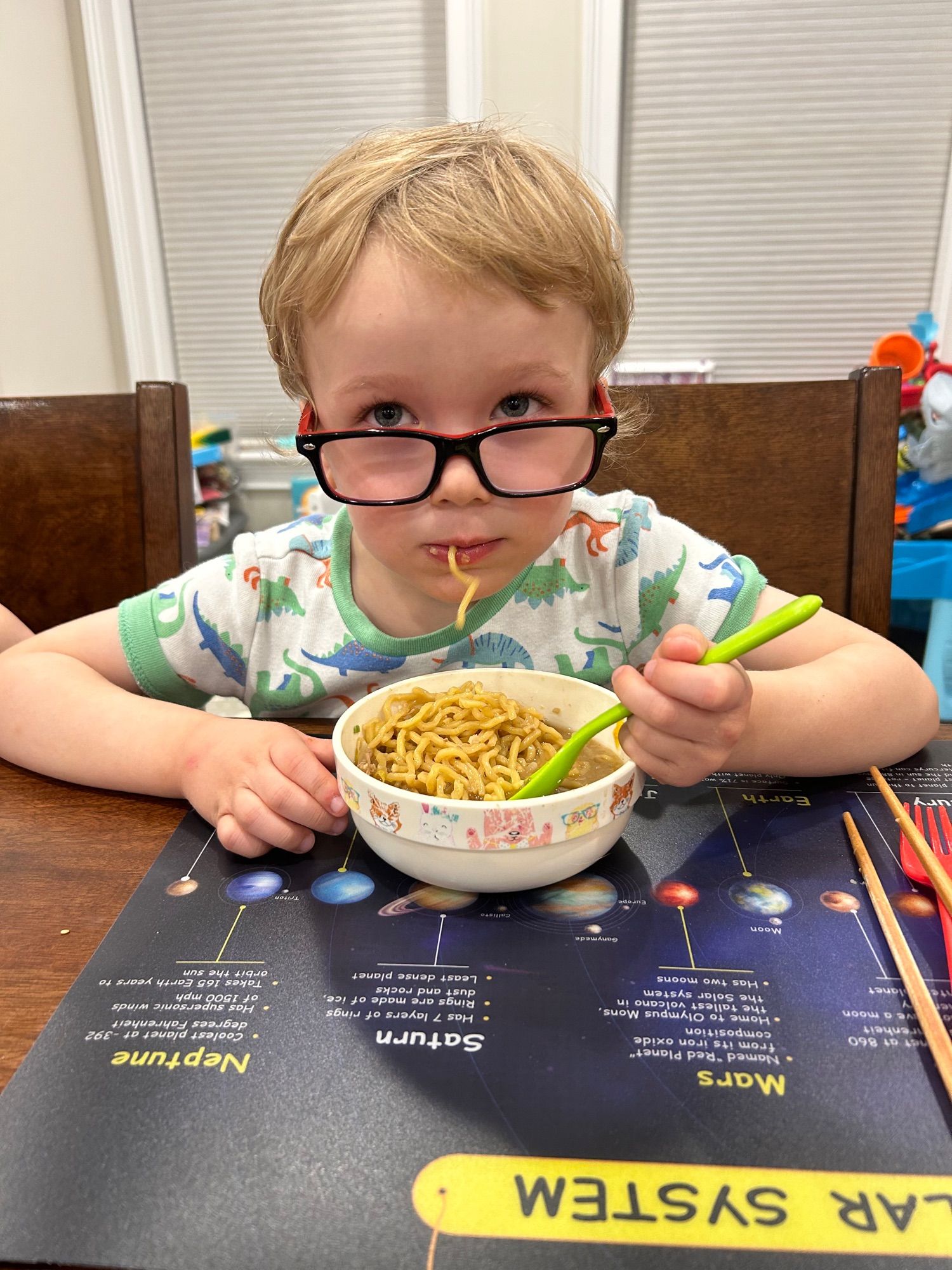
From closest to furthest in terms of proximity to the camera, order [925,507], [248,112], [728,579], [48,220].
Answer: [728,579]
[925,507]
[48,220]
[248,112]

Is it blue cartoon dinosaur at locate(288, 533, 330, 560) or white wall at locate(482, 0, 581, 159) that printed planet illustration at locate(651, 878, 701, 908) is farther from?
white wall at locate(482, 0, 581, 159)

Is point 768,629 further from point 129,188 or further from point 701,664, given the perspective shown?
point 129,188

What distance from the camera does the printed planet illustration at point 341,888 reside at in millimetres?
600

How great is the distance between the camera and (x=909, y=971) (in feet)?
1.66

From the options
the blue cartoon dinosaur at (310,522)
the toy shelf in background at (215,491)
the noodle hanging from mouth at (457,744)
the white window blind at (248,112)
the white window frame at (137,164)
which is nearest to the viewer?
the noodle hanging from mouth at (457,744)

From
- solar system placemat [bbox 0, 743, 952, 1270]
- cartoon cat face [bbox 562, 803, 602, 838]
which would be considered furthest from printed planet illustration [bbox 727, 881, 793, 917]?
cartoon cat face [bbox 562, 803, 602, 838]

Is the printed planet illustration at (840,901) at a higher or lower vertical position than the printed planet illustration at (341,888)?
higher

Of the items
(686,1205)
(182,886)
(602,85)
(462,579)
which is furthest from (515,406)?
(602,85)

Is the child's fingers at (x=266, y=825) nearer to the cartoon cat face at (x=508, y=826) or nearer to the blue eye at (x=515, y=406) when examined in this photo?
the cartoon cat face at (x=508, y=826)

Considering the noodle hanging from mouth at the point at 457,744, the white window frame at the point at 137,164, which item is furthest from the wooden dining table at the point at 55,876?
the white window frame at the point at 137,164

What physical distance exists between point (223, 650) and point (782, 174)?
2.76 meters

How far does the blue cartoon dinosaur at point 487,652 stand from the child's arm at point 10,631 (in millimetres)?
603

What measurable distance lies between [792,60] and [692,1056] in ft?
10.5

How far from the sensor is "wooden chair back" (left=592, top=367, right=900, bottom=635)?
3.65ft
